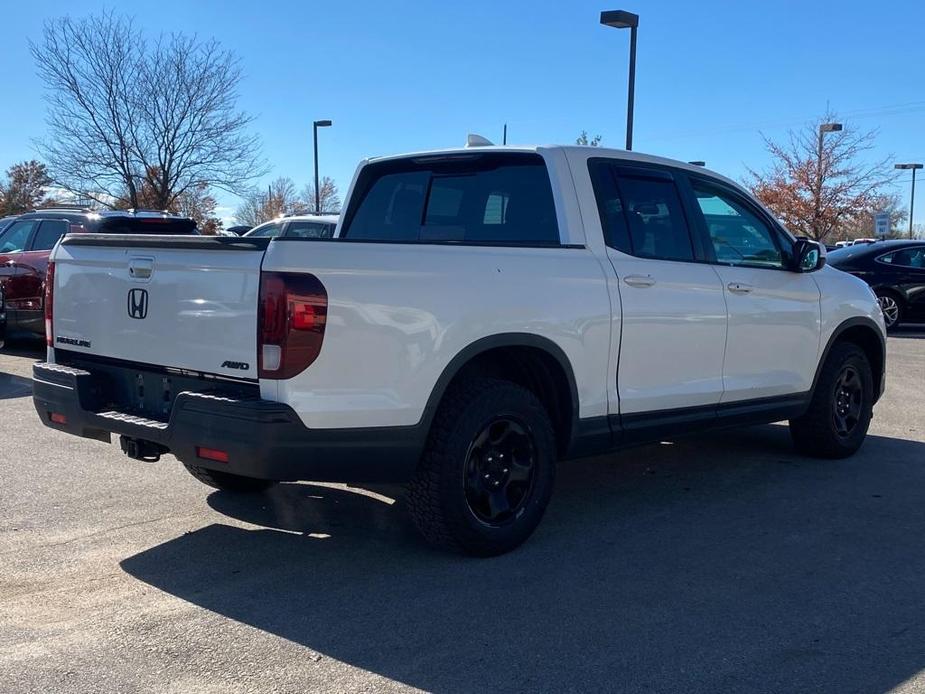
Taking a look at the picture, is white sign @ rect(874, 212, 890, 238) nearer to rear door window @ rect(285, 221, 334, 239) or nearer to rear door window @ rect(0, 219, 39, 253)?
rear door window @ rect(285, 221, 334, 239)

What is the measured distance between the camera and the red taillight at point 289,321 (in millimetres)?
3717

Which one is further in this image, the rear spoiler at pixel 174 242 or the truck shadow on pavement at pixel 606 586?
the rear spoiler at pixel 174 242

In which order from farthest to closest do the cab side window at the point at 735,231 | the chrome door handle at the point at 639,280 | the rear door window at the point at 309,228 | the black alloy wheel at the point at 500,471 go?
the rear door window at the point at 309,228 < the cab side window at the point at 735,231 < the chrome door handle at the point at 639,280 < the black alloy wheel at the point at 500,471

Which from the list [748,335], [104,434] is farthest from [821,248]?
[104,434]

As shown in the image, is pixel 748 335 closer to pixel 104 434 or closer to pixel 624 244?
pixel 624 244

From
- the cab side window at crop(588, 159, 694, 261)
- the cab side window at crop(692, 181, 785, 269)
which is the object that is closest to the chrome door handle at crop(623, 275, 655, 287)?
the cab side window at crop(588, 159, 694, 261)

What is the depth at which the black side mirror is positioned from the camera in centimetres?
610

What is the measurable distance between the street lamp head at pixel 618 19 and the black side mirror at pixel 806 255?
1040 cm

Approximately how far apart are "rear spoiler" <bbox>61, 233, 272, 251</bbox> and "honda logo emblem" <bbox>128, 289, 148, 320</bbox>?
0.21 m

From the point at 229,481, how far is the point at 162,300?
157 cm

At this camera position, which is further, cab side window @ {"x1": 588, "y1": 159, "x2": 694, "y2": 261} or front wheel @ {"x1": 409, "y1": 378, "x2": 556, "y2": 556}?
cab side window @ {"x1": 588, "y1": 159, "x2": 694, "y2": 261}

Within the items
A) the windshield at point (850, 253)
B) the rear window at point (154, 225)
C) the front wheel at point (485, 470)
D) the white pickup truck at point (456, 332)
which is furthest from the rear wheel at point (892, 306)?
the front wheel at point (485, 470)

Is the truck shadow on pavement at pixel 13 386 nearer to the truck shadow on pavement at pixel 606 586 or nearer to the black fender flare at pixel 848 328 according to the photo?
the truck shadow on pavement at pixel 606 586

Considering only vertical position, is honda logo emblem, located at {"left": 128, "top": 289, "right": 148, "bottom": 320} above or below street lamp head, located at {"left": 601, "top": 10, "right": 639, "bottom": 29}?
below
